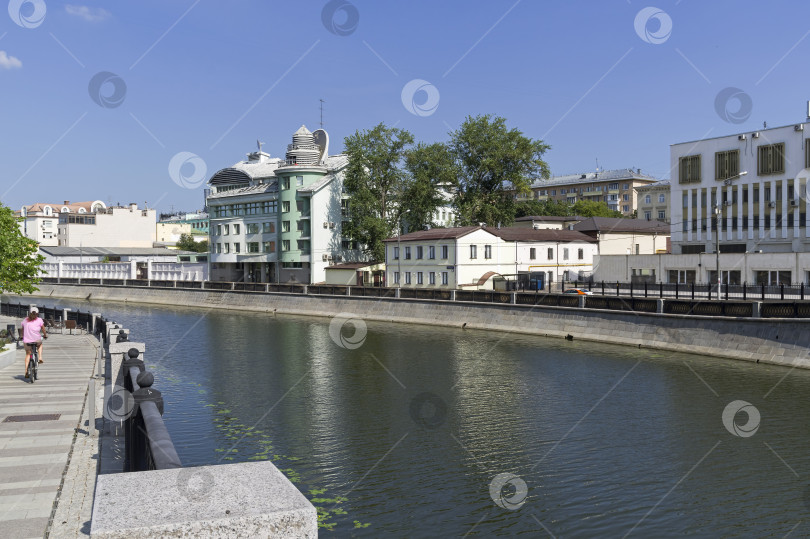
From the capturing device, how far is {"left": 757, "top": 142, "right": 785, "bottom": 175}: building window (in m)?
61.7

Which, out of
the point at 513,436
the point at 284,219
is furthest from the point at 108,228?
the point at 513,436

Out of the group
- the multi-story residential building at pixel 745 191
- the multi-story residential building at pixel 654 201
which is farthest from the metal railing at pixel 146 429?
the multi-story residential building at pixel 654 201

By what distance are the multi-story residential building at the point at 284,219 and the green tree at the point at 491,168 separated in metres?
15.6

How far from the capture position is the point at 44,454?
40.7 feet

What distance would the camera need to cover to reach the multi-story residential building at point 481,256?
2502 inches

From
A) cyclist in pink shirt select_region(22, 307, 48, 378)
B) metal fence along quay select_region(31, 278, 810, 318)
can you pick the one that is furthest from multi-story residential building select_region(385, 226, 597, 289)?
cyclist in pink shirt select_region(22, 307, 48, 378)

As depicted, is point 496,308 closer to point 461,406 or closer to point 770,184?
point 461,406

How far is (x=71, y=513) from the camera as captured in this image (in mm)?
9453

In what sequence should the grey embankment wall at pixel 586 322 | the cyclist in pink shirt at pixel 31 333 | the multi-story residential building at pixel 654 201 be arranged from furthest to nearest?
the multi-story residential building at pixel 654 201 → the grey embankment wall at pixel 586 322 → the cyclist in pink shirt at pixel 31 333

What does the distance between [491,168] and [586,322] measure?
137 feet

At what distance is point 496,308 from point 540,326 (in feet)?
14.7

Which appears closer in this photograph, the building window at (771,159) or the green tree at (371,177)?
the building window at (771,159)

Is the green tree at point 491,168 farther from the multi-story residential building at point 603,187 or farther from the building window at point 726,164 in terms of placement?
the multi-story residential building at point 603,187

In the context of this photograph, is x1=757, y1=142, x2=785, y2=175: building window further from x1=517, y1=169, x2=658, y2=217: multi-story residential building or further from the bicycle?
x1=517, y1=169, x2=658, y2=217: multi-story residential building
